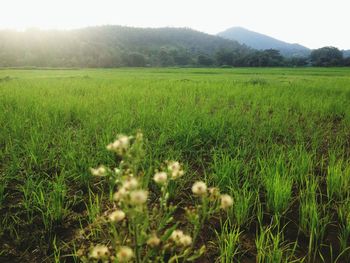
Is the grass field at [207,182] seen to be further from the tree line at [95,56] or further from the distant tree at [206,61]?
the distant tree at [206,61]

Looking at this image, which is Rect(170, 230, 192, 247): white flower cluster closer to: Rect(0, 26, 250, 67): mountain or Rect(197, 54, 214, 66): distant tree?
Rect(0, 26, 250, 67): mountain

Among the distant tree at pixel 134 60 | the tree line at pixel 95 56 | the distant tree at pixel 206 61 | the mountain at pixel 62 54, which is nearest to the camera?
the mountain at pixel 62 54

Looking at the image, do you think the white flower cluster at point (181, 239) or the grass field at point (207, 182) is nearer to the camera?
the white flower cluster at point (181, 239)

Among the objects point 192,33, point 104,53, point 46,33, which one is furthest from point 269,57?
point 192,33

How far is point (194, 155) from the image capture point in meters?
3.27

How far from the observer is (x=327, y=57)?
2450 inches

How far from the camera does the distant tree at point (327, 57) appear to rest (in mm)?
56963

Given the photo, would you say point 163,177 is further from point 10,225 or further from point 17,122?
point 17,122

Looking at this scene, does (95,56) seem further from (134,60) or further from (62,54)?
(134,60)

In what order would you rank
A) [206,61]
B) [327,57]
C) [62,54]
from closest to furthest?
[62,54]
[327,57]
[206,61]

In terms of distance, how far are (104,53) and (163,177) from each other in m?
62.6

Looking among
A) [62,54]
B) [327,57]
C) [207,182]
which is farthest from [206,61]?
[207,182]

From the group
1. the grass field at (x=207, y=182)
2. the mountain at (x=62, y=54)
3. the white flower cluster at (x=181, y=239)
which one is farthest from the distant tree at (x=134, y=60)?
the white flower cluster at (x=181, y=239)

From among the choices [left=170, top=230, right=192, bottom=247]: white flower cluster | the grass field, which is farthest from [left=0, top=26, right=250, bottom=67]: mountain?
[left=170, top=230, right=192, bottom=247]: white flower cluster
